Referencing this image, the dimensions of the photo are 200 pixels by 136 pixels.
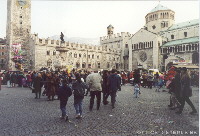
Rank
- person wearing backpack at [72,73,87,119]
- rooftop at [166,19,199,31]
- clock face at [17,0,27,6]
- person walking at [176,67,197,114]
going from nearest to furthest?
person wearing backpack at [72,73,87,119], person walking at [176,67,197,114], clock face at [17,0,27,6], rooftop at [166,19,199,31]

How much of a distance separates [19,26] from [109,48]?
24.8 metres

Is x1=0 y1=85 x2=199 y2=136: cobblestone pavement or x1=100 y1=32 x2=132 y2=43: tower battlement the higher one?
x1=100 y1=32 x2=132 y2=43: tower battlement

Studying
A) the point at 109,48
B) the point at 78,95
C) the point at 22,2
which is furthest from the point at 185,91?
the point at 109,48

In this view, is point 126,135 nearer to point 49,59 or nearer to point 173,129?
point 173,129

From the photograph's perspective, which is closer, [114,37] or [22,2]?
[22,2]

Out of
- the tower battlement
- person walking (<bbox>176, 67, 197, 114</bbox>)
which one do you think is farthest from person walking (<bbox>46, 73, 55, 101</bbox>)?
the tower battlement

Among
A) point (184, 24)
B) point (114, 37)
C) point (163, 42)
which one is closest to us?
point (163, 42)

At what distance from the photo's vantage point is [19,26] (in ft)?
159

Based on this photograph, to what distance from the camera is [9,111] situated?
862cm

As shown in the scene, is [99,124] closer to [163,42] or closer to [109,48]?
[163,42]

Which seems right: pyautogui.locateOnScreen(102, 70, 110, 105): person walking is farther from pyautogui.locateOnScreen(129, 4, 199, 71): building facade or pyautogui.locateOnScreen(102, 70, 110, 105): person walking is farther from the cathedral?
pyautogui.locateOnScreen(129, 4, 199, 71): building facade

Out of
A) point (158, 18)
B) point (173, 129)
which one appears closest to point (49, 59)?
point (158, 18)

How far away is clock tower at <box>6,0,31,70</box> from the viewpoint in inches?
1838

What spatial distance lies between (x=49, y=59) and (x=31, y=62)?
12.5ft
